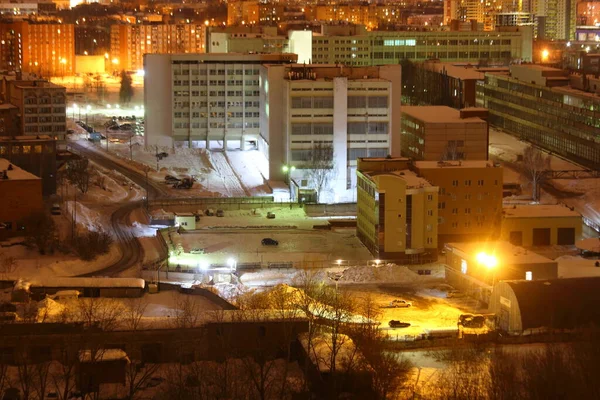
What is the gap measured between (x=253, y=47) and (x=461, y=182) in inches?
522

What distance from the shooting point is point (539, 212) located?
53.5 feet

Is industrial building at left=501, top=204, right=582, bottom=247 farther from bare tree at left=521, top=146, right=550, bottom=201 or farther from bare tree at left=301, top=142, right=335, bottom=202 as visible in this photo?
bare tree at left=301, top=142, right=335, bottom=202

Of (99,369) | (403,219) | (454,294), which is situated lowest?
(454,294)

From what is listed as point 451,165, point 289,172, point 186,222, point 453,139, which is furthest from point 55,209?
point 453,139

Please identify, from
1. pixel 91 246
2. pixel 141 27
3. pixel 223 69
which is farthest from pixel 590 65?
pixel 91 246

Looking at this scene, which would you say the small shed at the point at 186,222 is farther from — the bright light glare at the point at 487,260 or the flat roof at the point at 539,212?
the bright light glare at the point at 487,260

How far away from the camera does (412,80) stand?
30453 mm

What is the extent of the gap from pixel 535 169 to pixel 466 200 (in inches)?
153

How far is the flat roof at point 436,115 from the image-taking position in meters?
20.7

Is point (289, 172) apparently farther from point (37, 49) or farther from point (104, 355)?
point (37, 49)

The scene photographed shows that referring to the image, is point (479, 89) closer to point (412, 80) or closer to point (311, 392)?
point (412, 80)

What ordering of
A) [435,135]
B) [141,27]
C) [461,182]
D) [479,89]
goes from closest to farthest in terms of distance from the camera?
[461,182] → [435,135] → [479,89] → [141,27]

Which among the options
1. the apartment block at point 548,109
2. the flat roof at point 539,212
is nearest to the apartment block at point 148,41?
the apartment block at point 548,109

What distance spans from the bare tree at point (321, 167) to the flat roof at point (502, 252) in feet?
14.8
